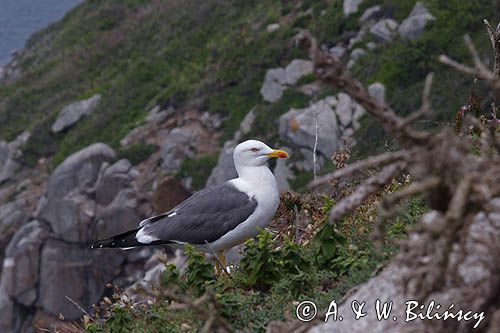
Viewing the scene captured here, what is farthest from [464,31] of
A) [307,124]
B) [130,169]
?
[130,169]

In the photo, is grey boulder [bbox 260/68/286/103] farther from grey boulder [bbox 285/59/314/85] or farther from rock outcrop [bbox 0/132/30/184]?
rock outcrop [bbox 0/132/30/184]

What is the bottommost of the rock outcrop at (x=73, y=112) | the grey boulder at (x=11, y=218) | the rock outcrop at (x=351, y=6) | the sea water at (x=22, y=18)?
the sea water at (x=22, y=18)

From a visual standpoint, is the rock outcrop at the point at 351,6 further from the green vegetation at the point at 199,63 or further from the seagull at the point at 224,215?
the seagull at the point at 224,215

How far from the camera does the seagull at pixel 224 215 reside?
804 cm

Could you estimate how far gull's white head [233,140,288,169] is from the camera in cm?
848

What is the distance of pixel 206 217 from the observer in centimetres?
827

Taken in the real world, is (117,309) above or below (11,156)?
above

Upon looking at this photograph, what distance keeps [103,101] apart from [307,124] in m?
11.7

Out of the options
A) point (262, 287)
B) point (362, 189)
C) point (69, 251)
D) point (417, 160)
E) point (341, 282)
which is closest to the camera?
point (417, 160)

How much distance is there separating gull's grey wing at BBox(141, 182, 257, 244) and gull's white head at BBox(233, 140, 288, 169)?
0.27m

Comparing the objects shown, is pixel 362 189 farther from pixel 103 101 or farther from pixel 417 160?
pixel 103 101

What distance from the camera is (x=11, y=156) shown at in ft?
103

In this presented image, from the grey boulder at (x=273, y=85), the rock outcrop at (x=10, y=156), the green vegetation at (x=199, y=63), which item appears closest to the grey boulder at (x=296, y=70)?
the grey boulder at (x=273, y=85)

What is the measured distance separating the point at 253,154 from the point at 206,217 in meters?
0.78
